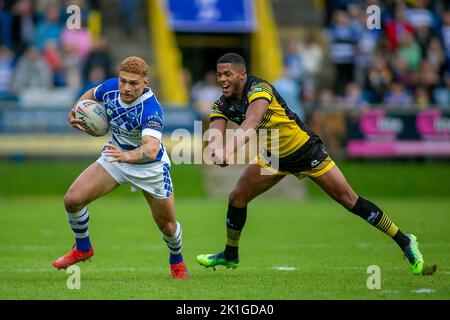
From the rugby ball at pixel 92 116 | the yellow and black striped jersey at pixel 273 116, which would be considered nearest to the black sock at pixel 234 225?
the yellow and black striped jersey at pixel 273 116

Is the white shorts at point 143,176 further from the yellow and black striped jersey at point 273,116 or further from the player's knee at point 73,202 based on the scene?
the yellow and black striped jersey at point 273,116

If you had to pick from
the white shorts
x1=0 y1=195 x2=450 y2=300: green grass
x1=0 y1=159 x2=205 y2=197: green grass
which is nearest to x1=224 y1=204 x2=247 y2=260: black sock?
x1=0 y1=195 x2=450 y2=300: green grass

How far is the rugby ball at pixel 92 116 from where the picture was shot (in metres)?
9.73

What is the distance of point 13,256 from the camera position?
11773 millimetres

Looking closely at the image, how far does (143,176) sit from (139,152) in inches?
17.6

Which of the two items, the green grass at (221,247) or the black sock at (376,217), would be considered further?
the black sock at (376,217)

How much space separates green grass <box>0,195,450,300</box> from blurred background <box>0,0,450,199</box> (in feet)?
4.27

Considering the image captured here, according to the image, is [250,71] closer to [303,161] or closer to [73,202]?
[303,161]

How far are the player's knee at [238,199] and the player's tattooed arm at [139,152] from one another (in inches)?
48.5

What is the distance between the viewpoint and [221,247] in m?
12.8

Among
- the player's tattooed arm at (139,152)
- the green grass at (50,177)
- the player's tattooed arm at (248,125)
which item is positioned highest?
the player's tattooed arm at (248,125)

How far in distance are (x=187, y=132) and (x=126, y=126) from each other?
1122cm
